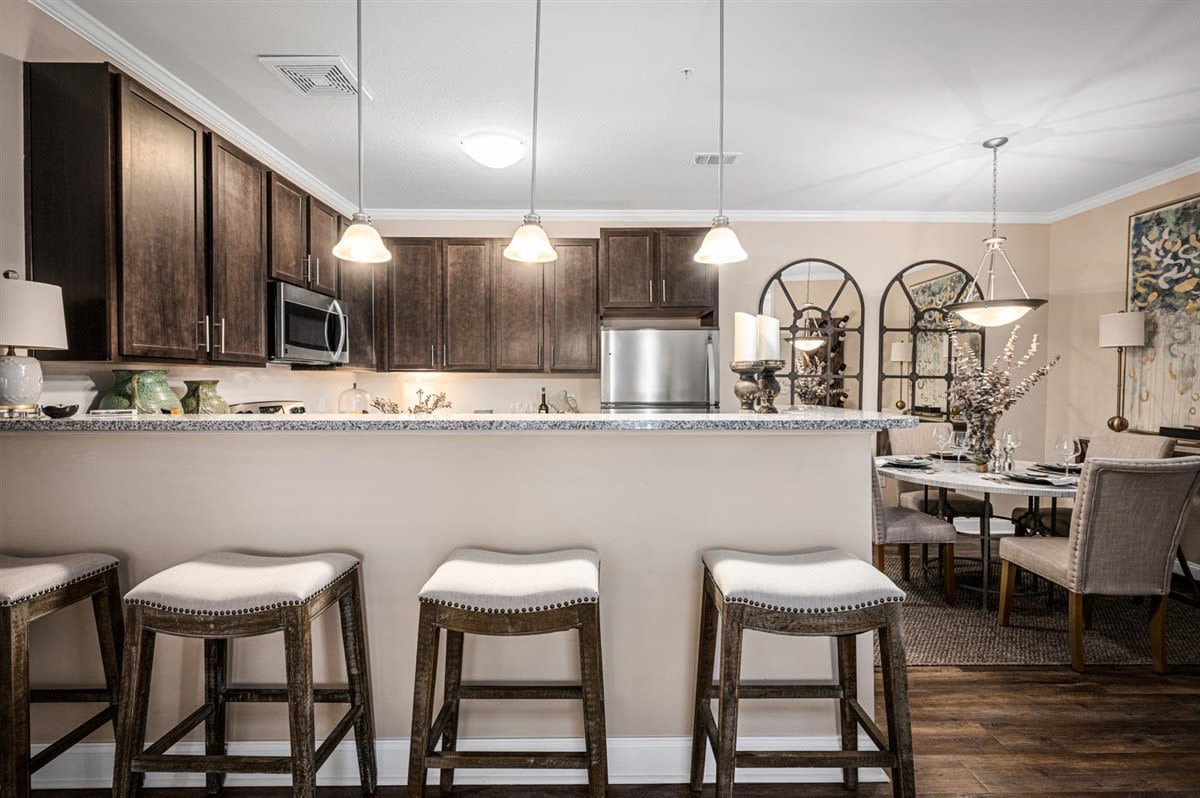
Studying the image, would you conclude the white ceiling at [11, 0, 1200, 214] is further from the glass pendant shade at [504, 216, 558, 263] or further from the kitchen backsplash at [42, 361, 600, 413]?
the kitchen backsplash at [42, 361, 600, 413]

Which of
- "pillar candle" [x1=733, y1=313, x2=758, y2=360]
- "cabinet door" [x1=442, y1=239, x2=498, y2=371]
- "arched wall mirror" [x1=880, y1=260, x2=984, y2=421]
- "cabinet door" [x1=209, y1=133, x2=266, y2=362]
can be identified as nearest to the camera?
"pillar candle" [x1=733, y1=313, x2=758, y2=360]

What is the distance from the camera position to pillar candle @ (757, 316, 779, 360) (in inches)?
72.9

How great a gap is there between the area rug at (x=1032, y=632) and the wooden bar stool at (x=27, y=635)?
9.82 ft

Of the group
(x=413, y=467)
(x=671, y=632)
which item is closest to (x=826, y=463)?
(x=671, y=632)

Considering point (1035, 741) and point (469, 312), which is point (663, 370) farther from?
point (1035, 741)

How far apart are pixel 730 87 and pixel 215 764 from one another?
9.95 ft

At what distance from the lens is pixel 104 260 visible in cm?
199

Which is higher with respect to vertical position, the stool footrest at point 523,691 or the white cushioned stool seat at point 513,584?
the white cushioned stool seat at point 513,584

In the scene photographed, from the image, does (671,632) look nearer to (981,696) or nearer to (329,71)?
(981,696)

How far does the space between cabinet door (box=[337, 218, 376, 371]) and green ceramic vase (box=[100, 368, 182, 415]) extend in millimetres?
1540

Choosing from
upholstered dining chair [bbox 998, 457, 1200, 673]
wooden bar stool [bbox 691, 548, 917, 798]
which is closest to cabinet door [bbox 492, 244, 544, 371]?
wooden bar stool [bbox 691, 548, 917, 798]

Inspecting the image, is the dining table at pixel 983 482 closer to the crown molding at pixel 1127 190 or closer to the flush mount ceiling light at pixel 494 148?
the crown molding at pixel 1127 190

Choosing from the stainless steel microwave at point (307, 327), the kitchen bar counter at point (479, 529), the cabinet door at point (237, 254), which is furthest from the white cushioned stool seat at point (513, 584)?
the stainless steel microwave at point (307, 327)

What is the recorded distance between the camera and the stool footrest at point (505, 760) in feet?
4.52
